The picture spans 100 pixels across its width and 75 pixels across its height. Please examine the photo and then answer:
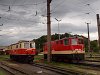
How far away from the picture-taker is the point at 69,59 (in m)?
34.8

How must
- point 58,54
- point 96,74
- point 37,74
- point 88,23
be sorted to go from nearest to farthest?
point 96,74 → point 37,74 → point 58,54 → point 88,23

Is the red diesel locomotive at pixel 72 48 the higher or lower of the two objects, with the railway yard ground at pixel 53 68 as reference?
higher

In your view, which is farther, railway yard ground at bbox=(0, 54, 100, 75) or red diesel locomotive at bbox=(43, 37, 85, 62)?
red diesel locomotive at bbox=(43, 37, 85, 62)

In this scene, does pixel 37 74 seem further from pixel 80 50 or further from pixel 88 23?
pixel 88 23

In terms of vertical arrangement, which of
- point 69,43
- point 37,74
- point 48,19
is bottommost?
point 37,74

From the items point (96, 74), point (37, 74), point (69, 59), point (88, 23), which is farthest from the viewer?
point (88, 23)

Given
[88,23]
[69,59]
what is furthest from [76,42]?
[88,23]

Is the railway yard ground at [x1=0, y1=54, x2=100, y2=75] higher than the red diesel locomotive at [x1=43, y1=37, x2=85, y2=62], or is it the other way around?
the red diesel locomotive at [x1=43, y1=37, x2=85, y2=62]

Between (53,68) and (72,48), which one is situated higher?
(72,48)

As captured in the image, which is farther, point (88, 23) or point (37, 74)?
point (88, 23)

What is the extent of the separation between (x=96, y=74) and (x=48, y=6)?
791 inches

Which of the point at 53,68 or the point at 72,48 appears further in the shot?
the point at 72,48

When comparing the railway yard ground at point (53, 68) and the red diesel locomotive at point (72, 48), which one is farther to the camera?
the red diesel locomotive at point (72, 48)

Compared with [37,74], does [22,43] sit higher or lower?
higher
